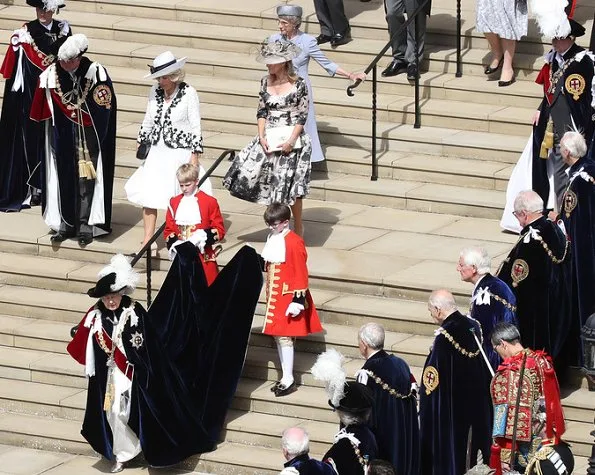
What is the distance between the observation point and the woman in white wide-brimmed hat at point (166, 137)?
1614cm

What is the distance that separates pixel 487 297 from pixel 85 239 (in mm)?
4554

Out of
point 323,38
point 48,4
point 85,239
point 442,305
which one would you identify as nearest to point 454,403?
point 442,305

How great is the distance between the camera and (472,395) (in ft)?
43.2

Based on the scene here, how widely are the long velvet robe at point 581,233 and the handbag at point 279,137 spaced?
7.81ft

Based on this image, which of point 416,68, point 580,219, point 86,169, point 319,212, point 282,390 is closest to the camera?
point 580,219

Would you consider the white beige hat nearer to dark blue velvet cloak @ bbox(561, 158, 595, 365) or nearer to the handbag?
the handbag

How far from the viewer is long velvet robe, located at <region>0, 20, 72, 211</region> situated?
1758 centimetres

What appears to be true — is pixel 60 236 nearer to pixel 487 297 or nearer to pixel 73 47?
pixel 73 47

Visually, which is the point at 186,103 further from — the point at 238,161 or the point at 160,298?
the point at 160,298

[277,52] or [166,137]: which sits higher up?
[277,52]

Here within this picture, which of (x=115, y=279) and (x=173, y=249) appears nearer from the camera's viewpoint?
(x=115, y=279)

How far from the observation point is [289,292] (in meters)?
14.6

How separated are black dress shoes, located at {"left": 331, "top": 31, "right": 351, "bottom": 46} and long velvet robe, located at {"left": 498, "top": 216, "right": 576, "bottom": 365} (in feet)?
18.8

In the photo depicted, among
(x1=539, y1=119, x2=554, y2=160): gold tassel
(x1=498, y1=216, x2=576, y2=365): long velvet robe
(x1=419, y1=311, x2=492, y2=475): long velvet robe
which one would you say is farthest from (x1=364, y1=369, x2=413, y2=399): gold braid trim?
(x1=539, y1=119, x2=554, y2=160): gold tassel
